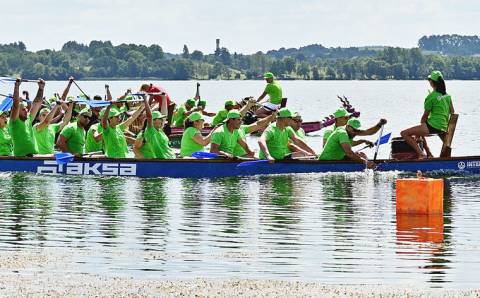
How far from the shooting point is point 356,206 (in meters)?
21.0

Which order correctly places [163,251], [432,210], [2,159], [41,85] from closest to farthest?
[163,251], [432,210], [41,85], [2,159]

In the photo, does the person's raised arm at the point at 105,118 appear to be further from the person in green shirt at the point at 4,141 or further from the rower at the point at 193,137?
the person in green shirt at the point at 4,141

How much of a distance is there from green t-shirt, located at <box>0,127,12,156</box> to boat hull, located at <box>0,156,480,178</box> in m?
0.73

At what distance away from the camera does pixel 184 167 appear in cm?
2522

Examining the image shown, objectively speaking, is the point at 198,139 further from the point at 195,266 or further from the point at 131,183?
the point at 195,266

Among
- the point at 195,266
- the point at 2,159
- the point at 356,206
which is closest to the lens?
the point at 195,266

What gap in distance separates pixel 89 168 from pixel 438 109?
703 cm

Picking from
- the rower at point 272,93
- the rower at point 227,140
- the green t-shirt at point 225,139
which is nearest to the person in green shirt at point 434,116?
the rower at point 227,140

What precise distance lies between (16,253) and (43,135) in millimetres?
11113

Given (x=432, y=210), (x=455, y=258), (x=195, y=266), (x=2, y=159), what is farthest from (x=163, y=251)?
(x=2, y=159)

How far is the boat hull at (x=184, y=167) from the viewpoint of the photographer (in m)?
25.0

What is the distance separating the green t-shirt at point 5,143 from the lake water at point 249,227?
713mm

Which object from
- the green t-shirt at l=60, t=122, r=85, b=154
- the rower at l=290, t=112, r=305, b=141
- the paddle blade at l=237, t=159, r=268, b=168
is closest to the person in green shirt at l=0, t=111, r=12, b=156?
the green t-shirt at l=60, t=122, r=85, b=154

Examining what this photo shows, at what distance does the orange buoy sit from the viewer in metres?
19.2
